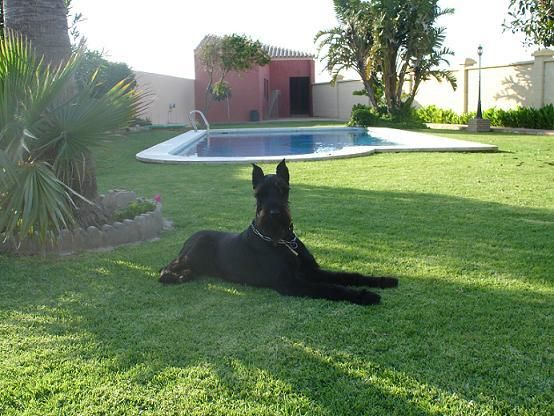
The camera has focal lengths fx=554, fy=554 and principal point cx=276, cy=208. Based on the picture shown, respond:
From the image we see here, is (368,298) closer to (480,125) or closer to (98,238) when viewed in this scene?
(98,238)

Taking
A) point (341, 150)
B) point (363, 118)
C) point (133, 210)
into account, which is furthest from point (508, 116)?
point (133, 210)

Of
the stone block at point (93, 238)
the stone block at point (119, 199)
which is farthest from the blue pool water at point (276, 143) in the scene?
the stone block at point (93, 238)

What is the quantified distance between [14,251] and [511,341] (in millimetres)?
4087

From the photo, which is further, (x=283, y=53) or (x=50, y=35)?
(x=283, y=53)

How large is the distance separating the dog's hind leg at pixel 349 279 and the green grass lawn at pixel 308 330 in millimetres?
126

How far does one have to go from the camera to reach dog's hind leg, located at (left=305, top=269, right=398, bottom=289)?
3.84m

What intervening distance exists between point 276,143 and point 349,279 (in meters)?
15.4

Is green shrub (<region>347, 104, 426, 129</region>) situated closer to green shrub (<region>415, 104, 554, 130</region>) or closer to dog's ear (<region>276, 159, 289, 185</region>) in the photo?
green shrub (<region>415, 104, 554, 130</region>)

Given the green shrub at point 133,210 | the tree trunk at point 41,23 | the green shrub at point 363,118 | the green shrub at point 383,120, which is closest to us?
the tree trunk at point 41,23

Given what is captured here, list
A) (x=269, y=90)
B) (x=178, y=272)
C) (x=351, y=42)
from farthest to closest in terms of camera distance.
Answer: (x=269, y=90) → (x=351, y=42) → (x=178, y=272)

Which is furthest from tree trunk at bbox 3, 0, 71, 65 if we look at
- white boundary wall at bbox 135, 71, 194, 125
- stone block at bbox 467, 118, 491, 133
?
white boundary wall at bbox 135, 71, 194, 125

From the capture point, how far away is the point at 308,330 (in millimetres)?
3154

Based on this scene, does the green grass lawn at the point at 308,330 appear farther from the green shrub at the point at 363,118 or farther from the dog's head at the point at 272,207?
the green shrub at the point at 363,118

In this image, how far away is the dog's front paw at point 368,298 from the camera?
351 centimetres
